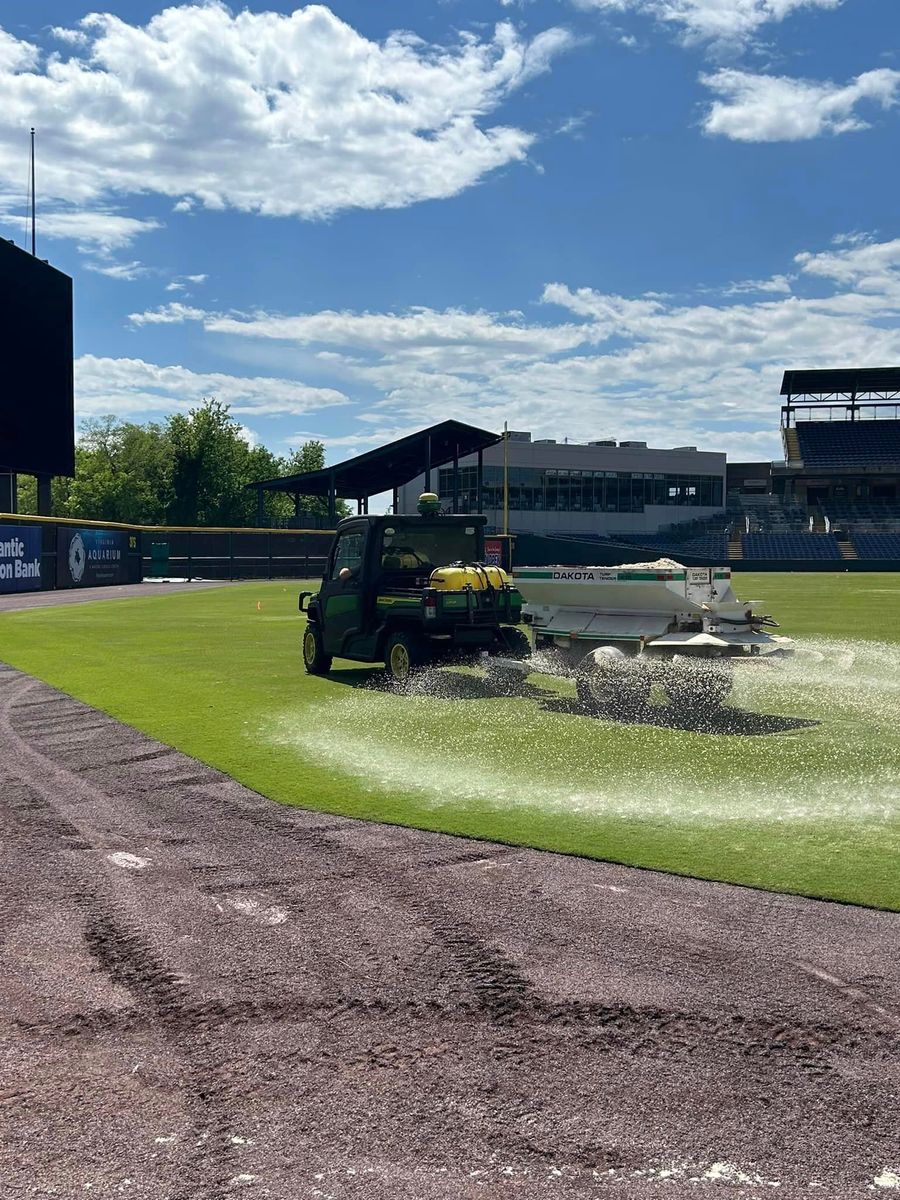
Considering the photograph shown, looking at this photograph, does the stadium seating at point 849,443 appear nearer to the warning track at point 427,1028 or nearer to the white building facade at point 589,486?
the white building facade at point 589,486

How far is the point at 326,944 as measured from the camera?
5.29 m

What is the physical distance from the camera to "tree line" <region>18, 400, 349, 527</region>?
300 feet

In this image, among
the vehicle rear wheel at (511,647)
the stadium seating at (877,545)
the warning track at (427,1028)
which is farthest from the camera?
the stadium seating at (877,545)

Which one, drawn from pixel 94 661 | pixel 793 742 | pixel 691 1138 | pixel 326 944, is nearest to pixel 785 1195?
pixel 691 1138

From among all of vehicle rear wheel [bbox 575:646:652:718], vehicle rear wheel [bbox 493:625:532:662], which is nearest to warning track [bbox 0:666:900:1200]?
vehicle rear wheel [bbox 575:646:652:718]

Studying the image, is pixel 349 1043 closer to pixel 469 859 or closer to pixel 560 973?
pixel 560 973

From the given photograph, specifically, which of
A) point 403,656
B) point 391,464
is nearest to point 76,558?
point 391,464

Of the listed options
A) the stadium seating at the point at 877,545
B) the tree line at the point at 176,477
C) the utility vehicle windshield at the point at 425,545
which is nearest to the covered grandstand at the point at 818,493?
the stadium seating at the point at 877,545

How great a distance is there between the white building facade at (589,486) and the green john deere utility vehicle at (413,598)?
2538 inches

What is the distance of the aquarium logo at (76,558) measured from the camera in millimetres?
43062

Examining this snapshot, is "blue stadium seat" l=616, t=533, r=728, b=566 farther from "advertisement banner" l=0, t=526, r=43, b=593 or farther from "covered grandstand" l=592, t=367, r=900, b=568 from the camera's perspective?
"advertisement banner" l=0, t=526, r=43, b=593

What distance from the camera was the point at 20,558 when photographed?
127ft

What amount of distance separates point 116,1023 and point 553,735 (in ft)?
22.5

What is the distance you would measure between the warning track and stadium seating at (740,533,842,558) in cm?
7127
